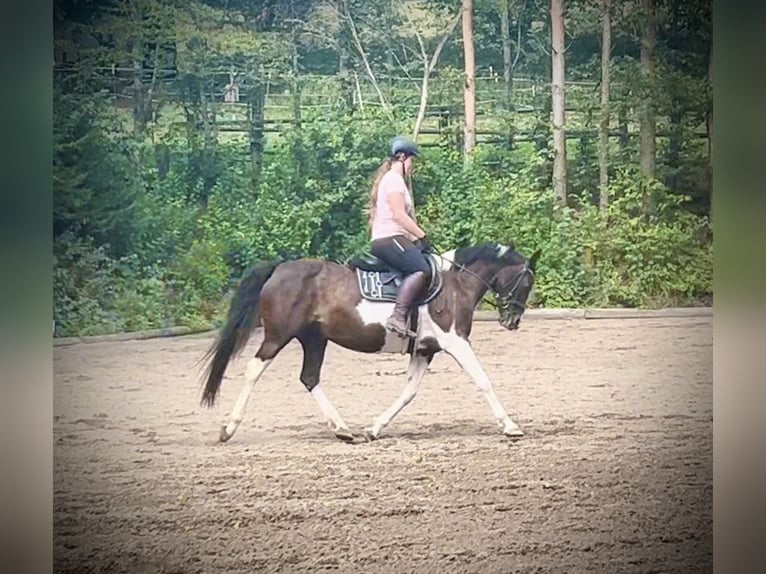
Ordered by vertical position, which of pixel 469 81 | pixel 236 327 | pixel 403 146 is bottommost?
pixel 236 327

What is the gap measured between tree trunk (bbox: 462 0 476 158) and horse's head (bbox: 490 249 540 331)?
1.59 feet

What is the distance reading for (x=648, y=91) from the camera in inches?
218

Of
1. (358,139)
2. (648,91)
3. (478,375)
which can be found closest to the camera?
(358,139)

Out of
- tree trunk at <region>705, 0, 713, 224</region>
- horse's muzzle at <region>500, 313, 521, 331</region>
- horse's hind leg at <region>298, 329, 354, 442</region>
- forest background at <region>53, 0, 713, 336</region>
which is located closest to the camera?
forest background at <region>53, 0, 713, 336</region>

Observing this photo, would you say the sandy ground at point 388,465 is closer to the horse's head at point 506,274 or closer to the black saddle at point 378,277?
the horse's head at point 506,274

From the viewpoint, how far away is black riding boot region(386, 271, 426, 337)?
209 inches

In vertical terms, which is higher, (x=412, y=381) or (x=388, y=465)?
(x=412, y=381)

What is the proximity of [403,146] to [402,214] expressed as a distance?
0.88 ft

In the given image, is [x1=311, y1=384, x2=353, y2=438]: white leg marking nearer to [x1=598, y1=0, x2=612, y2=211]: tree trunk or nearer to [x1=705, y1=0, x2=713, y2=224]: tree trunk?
[x1=598, y1=0, x2=612, y2=211]: tree trunk

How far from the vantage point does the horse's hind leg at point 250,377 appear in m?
5.25

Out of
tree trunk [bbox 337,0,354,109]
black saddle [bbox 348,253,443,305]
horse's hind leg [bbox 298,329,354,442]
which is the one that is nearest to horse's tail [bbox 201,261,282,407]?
horse's hind leg [bbox 298,329,354,442]
